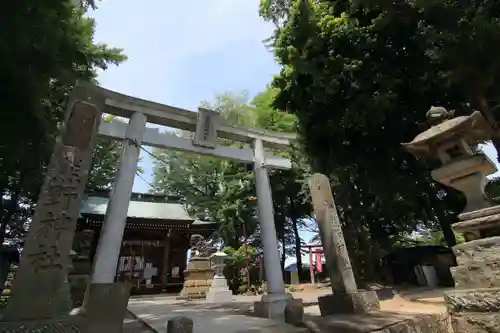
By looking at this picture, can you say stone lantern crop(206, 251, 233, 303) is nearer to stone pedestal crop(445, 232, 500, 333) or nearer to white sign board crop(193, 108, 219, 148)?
white sign board crop(193, 108, 219, 148)

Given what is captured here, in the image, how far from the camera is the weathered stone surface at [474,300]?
13.4ft

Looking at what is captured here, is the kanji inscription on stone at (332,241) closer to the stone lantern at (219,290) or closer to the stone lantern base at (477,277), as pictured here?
the stone lantern base at (477,277)

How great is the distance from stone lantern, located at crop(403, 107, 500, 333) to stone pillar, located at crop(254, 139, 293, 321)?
126 inches

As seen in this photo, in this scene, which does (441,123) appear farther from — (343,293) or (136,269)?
(136,269)

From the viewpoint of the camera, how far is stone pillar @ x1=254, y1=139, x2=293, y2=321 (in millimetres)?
6711

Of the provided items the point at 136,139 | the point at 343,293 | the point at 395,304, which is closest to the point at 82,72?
the point at 136,139

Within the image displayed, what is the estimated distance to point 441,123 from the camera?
5.32m

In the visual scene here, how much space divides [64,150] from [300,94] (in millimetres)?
6382

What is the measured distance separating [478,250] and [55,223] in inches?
228

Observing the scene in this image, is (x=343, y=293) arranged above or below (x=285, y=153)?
below

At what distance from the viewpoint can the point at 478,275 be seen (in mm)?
4320

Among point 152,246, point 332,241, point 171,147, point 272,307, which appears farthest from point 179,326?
point 152,246

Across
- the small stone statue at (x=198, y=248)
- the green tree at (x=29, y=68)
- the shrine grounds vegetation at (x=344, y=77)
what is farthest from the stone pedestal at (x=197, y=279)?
the green tree at (x=29, y=68)

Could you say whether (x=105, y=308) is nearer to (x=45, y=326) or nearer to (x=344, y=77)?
(x=45, y=326)
